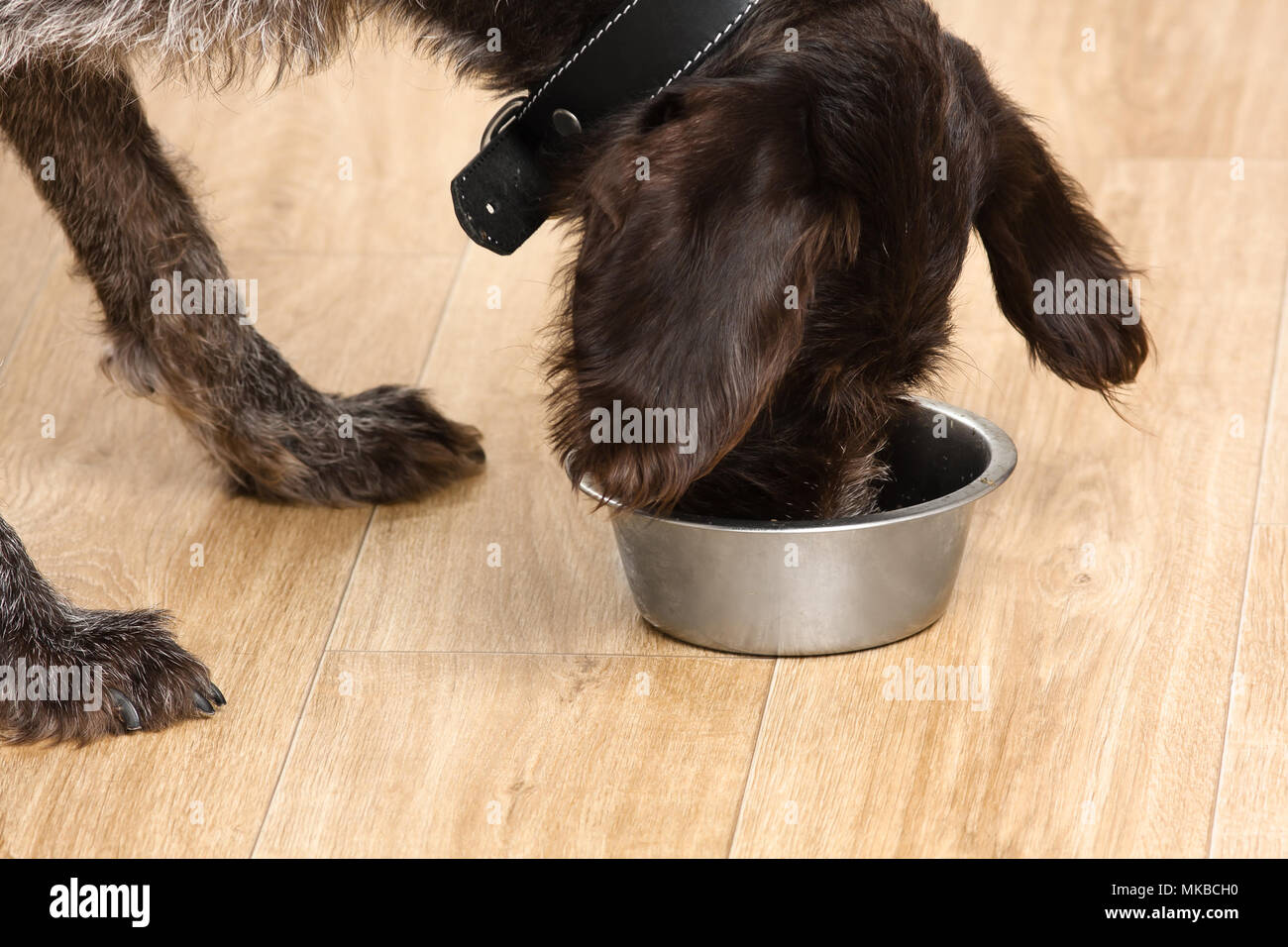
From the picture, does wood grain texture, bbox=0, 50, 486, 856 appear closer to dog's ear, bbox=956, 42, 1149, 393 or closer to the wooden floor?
the wooden floor

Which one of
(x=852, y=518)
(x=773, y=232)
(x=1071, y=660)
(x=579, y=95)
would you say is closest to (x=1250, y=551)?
(x=1071, y=660)

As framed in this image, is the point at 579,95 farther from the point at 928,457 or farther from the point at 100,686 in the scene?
the point at 100,686

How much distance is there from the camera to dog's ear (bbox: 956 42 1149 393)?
5.77 feet

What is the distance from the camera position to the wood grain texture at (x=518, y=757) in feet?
5.22

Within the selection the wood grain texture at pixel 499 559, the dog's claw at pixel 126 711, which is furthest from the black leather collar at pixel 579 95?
the dog's claw at pixel 126 711

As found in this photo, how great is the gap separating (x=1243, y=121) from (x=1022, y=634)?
159cm

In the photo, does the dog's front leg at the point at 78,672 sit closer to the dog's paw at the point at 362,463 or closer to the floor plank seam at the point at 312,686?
the floor plank seam at the point at 312,686

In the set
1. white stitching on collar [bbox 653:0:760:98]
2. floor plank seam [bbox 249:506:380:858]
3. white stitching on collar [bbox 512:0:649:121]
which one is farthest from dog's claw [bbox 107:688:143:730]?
white stitching on collar [bbox 653:0:760:98]

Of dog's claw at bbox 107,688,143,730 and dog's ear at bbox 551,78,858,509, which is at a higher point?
dog's ear at bbox 551,78,858,509

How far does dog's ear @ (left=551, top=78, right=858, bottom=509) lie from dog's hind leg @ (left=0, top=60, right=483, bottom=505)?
0.74 meters

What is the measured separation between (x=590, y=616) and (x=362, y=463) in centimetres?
43

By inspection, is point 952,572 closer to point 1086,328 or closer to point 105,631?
point 1086,328

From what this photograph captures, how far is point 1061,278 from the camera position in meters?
1.84
